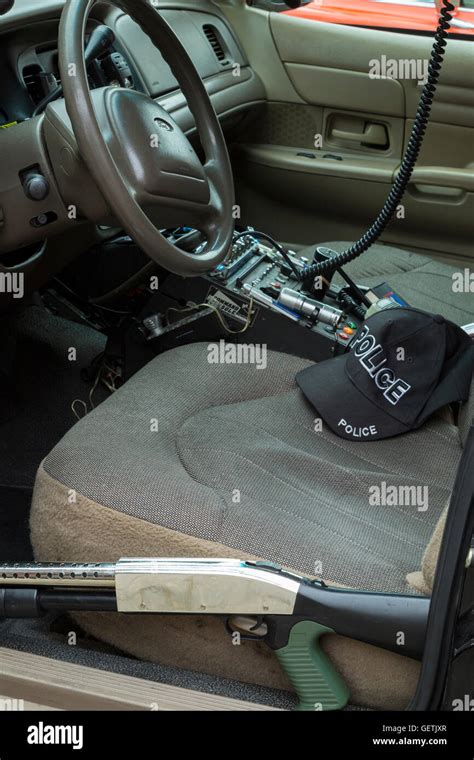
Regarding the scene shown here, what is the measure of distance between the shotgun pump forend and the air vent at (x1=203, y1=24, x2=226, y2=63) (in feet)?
5.57

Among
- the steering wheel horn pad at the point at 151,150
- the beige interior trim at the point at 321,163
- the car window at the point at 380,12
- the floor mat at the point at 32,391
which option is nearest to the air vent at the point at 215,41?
the car window at the point at 380,12

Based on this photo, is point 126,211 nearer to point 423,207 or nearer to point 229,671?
point 229,671

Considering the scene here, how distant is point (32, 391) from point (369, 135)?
111 centimetres

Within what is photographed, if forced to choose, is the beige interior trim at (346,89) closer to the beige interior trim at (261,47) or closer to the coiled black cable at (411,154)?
the beige interior trim at (261,47)

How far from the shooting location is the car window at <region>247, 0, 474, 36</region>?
92.4 inches

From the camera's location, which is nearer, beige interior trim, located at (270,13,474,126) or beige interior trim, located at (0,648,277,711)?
beige interior trim, located at (0,648,277,711)

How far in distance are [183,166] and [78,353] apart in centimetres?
85

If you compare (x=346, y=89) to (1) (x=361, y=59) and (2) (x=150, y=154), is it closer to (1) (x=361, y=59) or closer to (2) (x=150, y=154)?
(1) (x=361, y=59)

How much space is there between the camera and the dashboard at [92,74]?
4.68 feet

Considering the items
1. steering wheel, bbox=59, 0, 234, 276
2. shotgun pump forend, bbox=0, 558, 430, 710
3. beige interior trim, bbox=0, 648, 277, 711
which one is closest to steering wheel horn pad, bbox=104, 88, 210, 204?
steering wheel, bbox=59, 0, 234, 276

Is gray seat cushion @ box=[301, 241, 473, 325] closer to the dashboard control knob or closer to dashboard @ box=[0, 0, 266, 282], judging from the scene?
dashboard @ box=[0, 0, 266, 282]

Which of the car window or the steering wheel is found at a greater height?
the car window

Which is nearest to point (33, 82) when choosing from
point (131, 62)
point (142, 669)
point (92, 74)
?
point (92, 74)

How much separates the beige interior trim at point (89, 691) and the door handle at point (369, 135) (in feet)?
5.59
